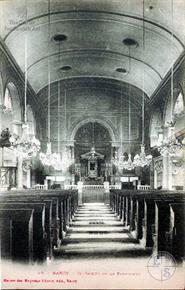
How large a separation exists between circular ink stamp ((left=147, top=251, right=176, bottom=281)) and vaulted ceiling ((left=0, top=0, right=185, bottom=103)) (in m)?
5.27

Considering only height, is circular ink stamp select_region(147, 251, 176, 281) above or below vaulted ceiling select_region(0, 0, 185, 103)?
below

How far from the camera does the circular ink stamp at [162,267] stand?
3.81m

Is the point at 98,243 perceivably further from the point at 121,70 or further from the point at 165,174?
the point at 121,70

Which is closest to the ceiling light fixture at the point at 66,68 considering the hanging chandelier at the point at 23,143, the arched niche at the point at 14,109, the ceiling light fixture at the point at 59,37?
the arched niche at the point at 14,109

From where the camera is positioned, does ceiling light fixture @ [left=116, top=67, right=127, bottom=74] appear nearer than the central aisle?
No

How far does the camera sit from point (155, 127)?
61.4ft

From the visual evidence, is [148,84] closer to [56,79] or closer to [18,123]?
[56,79]

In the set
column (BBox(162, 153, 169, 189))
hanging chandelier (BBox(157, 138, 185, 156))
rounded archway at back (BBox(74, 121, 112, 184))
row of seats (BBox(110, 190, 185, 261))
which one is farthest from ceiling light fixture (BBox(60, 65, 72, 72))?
row of seats (BBox(110, 190, 185, 261))

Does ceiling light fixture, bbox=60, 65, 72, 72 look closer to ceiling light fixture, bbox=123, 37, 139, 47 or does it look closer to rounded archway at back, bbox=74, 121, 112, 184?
ceiling light fixture, bbox=123, 37, 139, 47

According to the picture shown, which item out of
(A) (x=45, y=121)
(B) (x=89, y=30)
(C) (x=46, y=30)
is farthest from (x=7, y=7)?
(A) (x=45, y=121)

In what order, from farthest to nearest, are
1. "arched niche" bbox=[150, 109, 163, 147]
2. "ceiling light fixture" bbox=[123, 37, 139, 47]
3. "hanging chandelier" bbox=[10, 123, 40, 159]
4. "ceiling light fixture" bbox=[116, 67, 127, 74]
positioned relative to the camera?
"arched niche" bbox=[150, 109, 163, 147]
"ceiling light fixture" bbox=[116, 67, 127, 74]
"ceiling light fixture" bbox=[123, 37, 139, 47]
"hanging chandelier" bbox=[10, 123, 40, 159]

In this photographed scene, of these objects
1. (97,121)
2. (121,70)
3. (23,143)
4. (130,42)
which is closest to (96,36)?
(130,42)

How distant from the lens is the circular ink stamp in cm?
381

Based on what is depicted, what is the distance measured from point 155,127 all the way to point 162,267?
15157 millimetres
